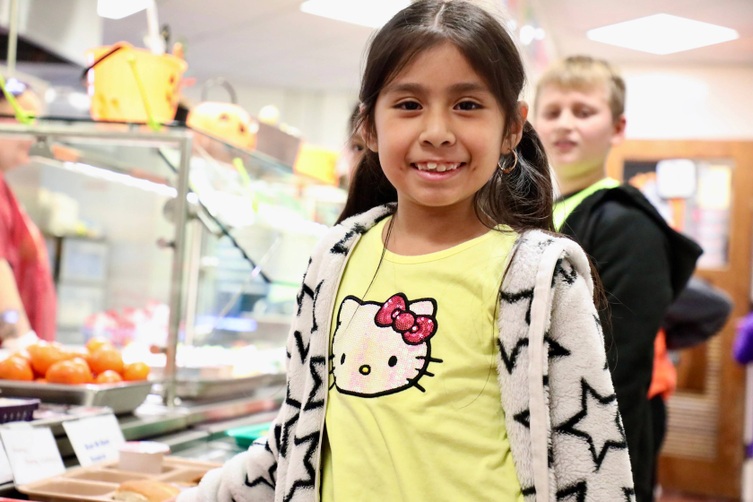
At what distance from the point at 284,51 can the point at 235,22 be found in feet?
3.16

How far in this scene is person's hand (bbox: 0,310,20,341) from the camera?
8.27 feet

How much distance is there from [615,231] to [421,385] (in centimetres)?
87

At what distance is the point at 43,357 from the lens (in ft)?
6.54

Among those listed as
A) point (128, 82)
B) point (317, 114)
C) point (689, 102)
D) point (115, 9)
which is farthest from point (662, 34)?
point (128, 82)

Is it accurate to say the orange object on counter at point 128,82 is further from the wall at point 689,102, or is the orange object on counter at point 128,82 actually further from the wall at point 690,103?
the wall at point 690,103

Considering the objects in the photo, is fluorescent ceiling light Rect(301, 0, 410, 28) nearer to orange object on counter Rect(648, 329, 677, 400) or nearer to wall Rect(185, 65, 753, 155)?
wall Rect(185, 65, 753, 155)

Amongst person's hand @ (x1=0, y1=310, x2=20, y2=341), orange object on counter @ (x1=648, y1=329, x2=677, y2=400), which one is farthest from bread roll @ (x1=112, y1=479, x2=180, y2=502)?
orange object on counter @ (x1=648, y1=329, x2=677, y2=400)

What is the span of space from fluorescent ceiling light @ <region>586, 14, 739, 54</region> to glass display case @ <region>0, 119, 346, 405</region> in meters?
3.45

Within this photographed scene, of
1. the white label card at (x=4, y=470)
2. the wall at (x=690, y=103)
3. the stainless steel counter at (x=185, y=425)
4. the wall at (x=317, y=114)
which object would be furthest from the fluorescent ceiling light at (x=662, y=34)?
the white label card at (x=4, y=470)

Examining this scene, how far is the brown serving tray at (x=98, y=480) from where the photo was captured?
4.78 feet

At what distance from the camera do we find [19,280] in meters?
2.88

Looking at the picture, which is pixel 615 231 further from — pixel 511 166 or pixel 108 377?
pixel 108 377

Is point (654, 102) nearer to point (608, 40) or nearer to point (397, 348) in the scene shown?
point (608, 40)

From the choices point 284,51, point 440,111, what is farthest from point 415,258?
point 284,51
